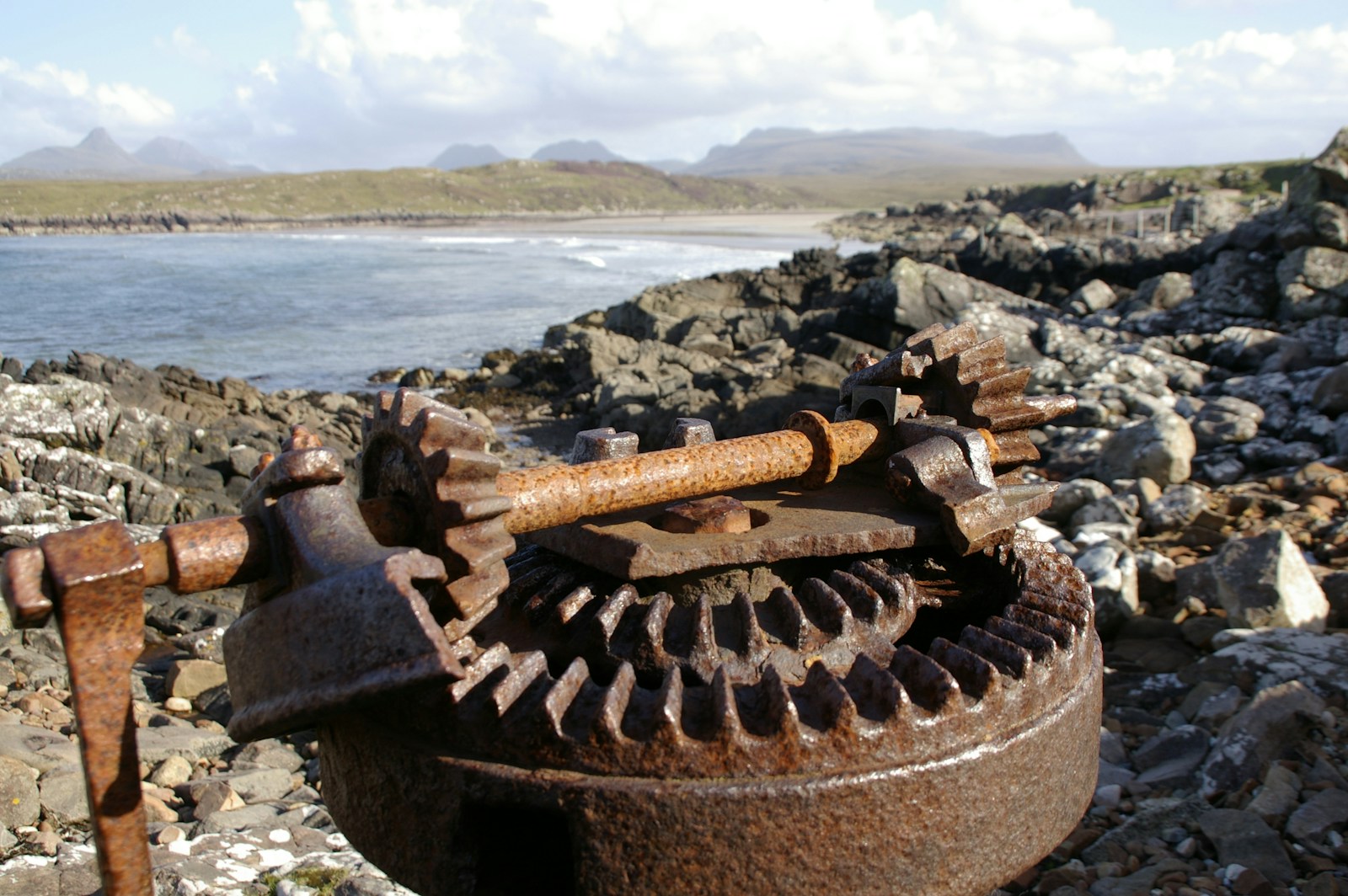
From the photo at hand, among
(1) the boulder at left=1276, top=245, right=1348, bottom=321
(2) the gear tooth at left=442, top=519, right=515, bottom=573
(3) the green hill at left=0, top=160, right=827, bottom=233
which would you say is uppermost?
(3) the green hill at left=0, top=160, right=827, bottom=233

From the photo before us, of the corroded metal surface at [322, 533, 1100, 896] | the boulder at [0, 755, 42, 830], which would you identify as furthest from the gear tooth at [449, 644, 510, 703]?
the boulder at [0, 755, 42, 830]

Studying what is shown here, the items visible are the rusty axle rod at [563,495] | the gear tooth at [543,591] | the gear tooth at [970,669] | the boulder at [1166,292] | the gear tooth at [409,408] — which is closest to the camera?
the rusty axle rod at [563,495]

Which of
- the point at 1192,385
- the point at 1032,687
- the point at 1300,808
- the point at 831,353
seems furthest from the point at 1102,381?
the point at 1032,687

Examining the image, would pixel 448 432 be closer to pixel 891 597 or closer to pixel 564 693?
pixel 564 693

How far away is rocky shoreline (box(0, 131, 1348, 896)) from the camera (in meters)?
3.75

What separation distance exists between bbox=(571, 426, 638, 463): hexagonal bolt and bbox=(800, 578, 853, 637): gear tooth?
1.89 feet

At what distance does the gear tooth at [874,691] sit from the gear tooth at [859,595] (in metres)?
0.23

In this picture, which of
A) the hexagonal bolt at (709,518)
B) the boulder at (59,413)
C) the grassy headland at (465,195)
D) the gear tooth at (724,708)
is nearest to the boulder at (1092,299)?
the boulder at (59,413)

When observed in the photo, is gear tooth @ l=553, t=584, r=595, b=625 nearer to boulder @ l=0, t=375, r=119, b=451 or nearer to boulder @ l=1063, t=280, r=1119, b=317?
boulder @ l=0, t=375, r=119, b=451

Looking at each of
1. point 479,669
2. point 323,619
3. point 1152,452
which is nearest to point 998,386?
point 479,669

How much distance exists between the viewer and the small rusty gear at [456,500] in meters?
1.68

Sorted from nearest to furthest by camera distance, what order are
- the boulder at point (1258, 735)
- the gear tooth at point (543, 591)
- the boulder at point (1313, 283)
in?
the gear tooth at point (543, 591), the boulder at point (1258, 735), the boulder at point (1313, 283)

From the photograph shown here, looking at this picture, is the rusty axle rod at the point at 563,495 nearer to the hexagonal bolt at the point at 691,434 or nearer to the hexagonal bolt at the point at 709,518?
the hexagonal bolt at the point at 709,518

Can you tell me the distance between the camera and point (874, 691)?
166 cm
